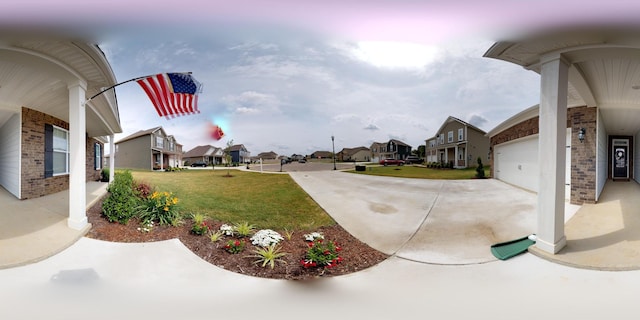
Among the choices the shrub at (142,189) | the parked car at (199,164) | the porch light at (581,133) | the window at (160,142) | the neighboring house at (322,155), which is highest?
the porch light at (581,133)

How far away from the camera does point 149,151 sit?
2959mm

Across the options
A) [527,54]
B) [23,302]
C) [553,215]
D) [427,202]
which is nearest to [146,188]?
[23,302]

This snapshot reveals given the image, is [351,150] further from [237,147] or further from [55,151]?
[55,151]

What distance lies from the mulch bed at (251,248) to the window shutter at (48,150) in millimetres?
3023

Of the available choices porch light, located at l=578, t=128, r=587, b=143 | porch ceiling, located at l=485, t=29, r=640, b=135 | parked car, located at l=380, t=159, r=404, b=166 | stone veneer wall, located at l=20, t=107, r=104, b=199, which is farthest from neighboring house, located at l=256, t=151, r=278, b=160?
porch light, located at l=578, t=128, r=587, b=143

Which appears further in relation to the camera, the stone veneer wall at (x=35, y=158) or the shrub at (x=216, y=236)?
the stone veneer wall at (x=35, y=158)

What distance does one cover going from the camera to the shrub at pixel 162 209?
240 centimetres

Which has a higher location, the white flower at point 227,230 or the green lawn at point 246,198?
the green lawn at point 246,198

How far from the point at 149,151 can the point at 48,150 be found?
3271 mm

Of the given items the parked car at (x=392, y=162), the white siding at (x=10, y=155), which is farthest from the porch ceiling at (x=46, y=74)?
the parked car at (x=392, y=162)

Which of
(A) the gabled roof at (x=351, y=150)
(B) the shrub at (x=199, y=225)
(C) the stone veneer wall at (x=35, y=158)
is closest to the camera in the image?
(B) the shrub at (x=199, y=225)

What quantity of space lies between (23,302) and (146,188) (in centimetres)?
131

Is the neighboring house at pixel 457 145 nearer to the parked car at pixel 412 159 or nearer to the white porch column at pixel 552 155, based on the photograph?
the parked car at pixel 412 159

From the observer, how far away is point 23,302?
1750 mm
